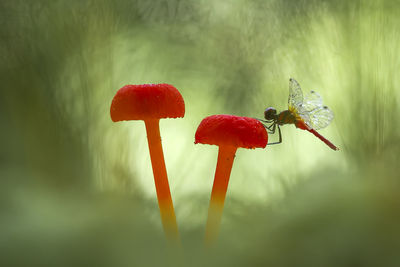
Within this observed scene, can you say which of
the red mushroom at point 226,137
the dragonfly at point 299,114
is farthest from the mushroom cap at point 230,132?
the dragonfly at point 299,114

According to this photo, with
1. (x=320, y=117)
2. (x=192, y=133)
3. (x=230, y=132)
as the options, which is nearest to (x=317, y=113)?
(x=320, y=117)

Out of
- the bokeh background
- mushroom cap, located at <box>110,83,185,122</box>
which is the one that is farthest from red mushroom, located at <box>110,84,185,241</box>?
the bokeh background

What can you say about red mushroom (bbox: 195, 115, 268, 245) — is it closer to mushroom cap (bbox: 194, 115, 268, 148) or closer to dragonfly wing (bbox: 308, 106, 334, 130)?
mushroom cap (bbox: 194, 115, 268, 148)

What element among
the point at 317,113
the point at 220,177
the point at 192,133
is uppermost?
the point at 192,133

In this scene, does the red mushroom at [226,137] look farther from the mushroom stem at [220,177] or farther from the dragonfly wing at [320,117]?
the dragonfly wing at [320,117]

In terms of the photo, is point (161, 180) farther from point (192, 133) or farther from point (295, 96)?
point (192, 133)
